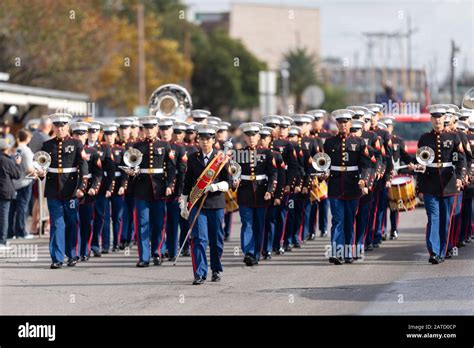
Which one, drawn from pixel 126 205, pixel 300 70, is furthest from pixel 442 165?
pixel 300 70

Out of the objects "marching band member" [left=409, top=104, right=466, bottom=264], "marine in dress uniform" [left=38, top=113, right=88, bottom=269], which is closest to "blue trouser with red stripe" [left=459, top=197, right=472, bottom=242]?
"marching band member" [left=409, top=104, right=466, bottom=264]

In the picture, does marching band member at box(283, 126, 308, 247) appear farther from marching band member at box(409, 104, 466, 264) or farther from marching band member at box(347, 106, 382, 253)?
marching band member at box(409, 104, 466, 264)

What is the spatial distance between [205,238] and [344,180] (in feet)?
8.99

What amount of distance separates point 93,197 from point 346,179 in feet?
12.5

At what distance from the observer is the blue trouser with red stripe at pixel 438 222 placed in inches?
653

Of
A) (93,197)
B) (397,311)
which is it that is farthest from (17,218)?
(397,311)

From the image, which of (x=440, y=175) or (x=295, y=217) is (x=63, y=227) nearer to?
(x=295, y=217)

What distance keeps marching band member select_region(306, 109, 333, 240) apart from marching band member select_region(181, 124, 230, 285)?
17.4 feet

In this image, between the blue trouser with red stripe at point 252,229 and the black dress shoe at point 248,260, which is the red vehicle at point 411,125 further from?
the black dress shoe at point 248,260

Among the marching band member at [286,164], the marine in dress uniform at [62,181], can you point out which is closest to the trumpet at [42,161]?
the marine in dress uniform at [62,181]

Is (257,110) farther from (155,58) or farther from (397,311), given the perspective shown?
(397,311)

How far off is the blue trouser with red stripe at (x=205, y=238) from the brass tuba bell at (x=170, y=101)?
380 inches

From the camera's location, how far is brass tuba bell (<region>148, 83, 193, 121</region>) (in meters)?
24.9

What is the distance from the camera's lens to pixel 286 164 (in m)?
18.7
